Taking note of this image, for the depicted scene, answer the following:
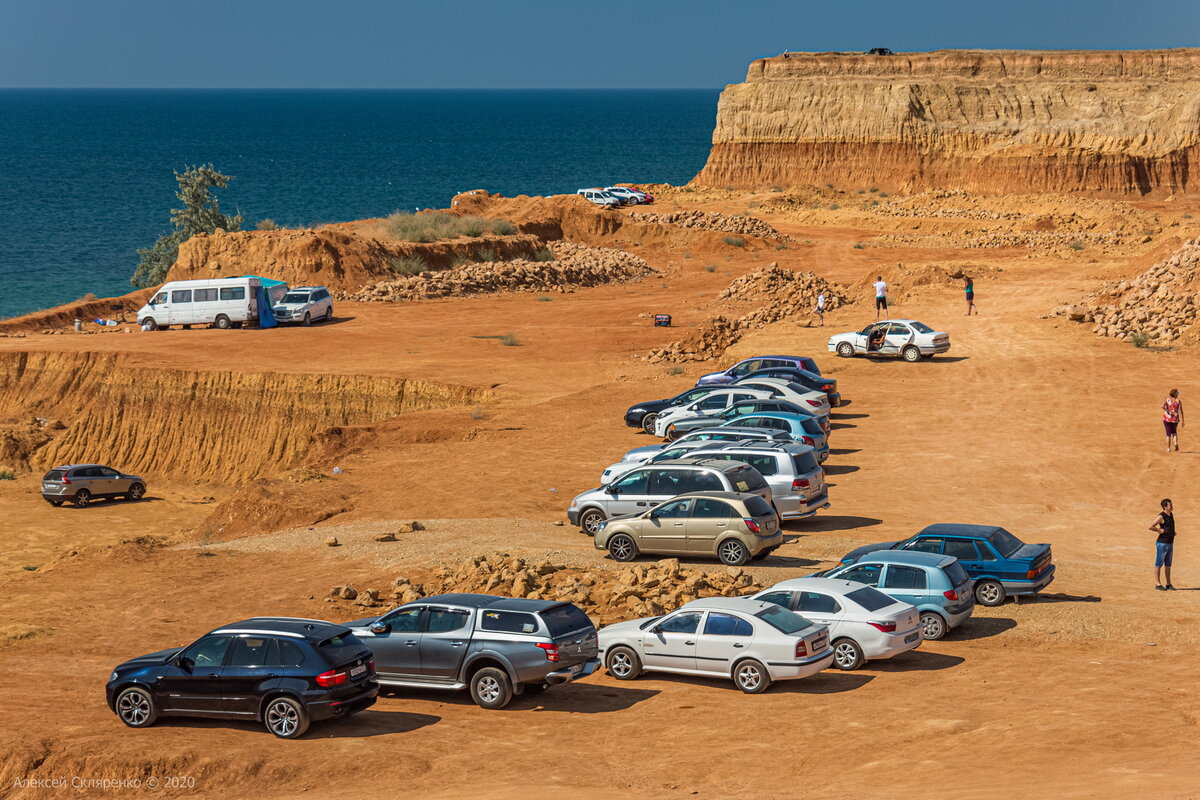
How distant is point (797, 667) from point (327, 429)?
26.4 metres

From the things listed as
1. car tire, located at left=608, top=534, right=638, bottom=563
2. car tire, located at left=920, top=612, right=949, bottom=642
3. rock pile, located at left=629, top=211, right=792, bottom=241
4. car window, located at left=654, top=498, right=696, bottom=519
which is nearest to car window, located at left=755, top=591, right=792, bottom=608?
car tire, located at left=920, top=612, right=949, bottom=642

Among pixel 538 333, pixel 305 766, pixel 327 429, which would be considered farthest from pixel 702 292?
pixel 305 766

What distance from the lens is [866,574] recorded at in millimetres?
21141

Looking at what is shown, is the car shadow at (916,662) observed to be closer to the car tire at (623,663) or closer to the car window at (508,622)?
the car tire at (623,663)

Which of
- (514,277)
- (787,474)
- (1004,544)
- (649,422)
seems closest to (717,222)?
(514,277)

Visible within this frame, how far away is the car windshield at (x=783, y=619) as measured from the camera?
1859cm

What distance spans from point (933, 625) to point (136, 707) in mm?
11836

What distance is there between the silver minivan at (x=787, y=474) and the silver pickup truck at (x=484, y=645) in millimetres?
9556

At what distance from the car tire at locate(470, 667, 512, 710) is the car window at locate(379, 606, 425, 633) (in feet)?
3.64

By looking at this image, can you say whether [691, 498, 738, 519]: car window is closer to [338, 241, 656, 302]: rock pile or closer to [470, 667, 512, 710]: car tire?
[470, 667, 512, 710]: car tire

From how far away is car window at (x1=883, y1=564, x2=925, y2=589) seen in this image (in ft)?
68.3

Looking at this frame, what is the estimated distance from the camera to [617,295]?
217 ft

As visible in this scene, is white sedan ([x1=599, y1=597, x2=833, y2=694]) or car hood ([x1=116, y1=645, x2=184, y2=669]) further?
white sedan ([x1=599, y1=597, x2=833, y2=694])

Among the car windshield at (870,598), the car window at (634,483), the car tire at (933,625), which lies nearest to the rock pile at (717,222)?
the car window at (634,483)
